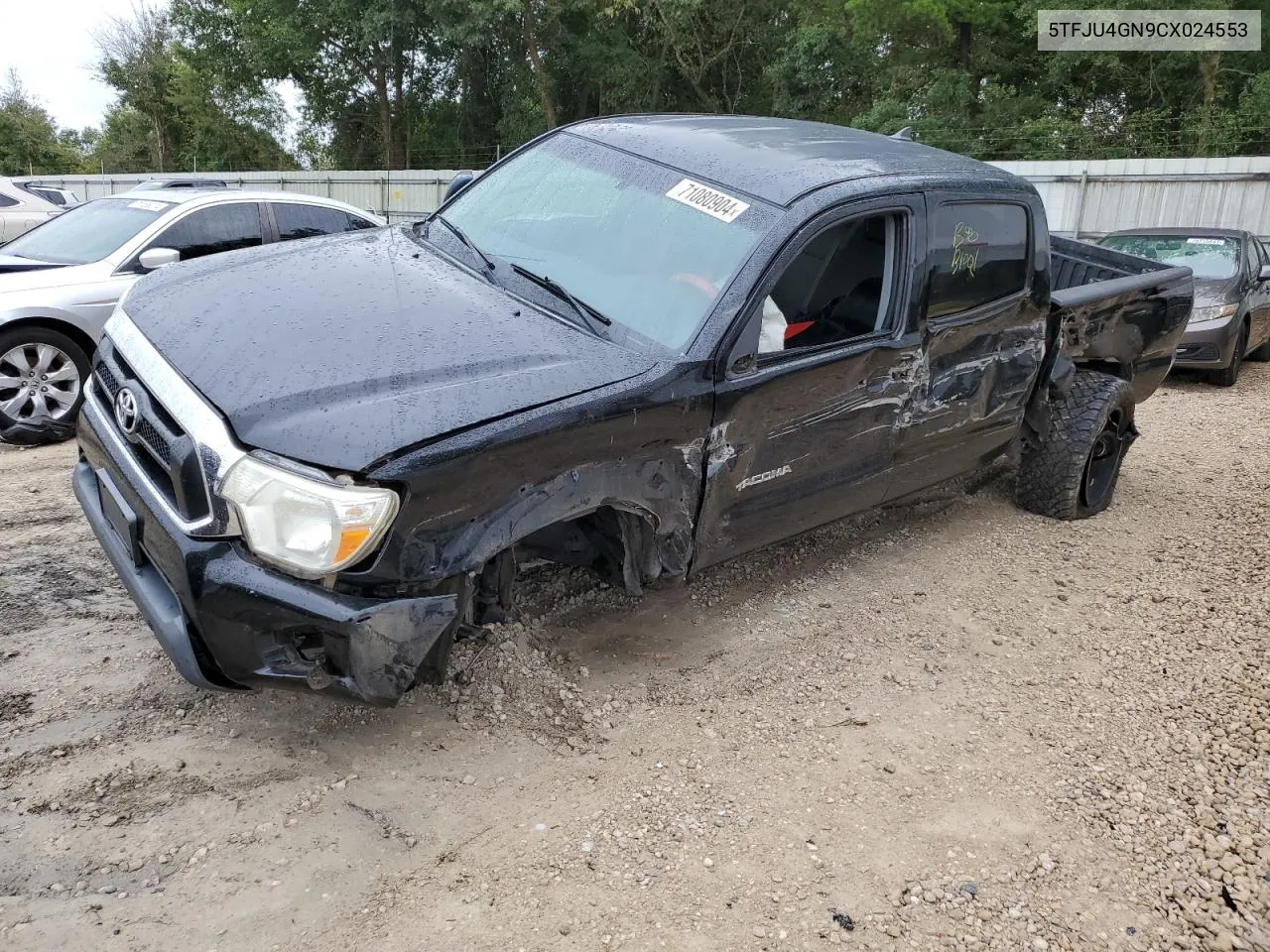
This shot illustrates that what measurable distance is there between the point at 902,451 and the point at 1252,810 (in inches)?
68.0

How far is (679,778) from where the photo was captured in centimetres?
294

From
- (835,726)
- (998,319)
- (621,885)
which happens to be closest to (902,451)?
(998,319)

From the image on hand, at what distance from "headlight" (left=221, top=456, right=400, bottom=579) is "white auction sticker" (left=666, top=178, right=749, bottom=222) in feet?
5.52

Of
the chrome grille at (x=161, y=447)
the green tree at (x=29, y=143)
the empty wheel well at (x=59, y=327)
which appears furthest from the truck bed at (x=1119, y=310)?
the green tree at (x=29, y=143)

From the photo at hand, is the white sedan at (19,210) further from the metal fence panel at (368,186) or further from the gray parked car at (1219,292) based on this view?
the metal fence panel at (368,186)

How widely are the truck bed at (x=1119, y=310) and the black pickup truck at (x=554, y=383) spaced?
69 mm

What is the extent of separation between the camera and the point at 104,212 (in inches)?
263

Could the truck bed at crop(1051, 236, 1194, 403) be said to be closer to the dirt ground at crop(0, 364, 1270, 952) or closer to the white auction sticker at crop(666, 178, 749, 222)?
the dirt ground at crop(0, 364, 1270, 952)

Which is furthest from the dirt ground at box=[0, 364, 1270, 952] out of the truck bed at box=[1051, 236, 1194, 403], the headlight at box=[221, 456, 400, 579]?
the truck bed at box=[1051, 236, 1194, 403]

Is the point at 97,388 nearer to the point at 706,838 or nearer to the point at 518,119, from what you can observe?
the point at 706,838

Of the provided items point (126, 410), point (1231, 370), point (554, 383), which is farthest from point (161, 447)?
point (1231, 370)

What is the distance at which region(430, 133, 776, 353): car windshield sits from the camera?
126 inches

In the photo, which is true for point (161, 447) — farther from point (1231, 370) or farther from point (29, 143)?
point (29, 143)

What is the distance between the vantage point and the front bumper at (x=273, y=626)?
246 centimetres
